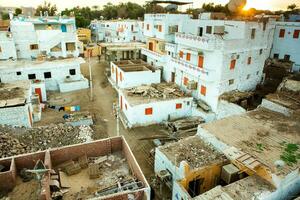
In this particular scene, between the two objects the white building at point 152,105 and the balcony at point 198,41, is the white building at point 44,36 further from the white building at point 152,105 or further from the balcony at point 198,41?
the balcony at point 198,41

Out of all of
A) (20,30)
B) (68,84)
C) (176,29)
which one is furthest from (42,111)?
(176,29)

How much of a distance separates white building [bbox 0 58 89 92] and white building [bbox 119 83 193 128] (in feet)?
36.3

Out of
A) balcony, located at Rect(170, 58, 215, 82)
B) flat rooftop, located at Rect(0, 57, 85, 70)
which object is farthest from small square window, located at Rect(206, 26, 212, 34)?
flat rooftop, located at Rect(0, 57, 85, 70)

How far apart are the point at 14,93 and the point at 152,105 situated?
51.5 feet

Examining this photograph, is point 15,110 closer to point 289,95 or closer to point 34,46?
point 34,46

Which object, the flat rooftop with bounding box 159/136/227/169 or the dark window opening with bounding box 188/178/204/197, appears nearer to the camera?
the dark window opening with bounding box 188/178/204/197

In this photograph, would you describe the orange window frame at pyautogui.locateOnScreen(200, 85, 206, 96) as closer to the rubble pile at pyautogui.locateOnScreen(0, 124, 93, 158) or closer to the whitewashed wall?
the whitewashed wall

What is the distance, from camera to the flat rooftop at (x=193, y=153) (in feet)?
53.1

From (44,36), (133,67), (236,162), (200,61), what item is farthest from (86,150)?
(44,36)

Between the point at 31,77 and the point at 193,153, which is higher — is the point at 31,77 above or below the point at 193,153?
above

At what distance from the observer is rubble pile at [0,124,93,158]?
18.7 metres

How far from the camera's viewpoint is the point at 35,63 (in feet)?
117

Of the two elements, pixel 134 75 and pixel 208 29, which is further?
pixel 134 75

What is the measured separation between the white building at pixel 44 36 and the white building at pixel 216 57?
17.4m
